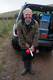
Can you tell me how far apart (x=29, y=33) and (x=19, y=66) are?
52.0 inches

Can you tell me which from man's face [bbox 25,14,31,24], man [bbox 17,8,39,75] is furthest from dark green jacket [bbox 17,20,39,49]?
man's face [bbox 25,14,31,24]

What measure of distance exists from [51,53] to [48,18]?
140 centimetres

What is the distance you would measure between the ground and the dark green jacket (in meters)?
0.87

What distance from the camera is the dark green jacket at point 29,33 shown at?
2.29m

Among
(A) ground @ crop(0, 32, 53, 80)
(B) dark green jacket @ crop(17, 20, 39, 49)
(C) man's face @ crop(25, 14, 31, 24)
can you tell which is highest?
(C) man's face @ crop(25, 14, 31, 24)

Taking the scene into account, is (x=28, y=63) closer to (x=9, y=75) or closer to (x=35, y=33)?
(x=9, y=75)

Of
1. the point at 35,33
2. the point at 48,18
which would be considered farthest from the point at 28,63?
the point at 48,18

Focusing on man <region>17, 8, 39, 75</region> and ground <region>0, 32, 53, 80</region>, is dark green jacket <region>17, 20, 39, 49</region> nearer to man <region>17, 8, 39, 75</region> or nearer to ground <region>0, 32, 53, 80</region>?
man <region>17, 8, 39, 75</region>

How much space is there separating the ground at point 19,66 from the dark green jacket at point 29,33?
2.85 ft

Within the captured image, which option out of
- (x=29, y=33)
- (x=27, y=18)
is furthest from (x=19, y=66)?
(x=27, y=18)

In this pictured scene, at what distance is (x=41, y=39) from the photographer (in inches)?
137

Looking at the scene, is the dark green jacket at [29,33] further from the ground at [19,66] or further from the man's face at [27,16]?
the ground at [19,66]

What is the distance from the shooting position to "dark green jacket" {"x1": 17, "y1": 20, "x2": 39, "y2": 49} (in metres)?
2.29

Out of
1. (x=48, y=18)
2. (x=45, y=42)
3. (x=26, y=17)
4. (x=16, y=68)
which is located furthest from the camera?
(x=48, y=18)
